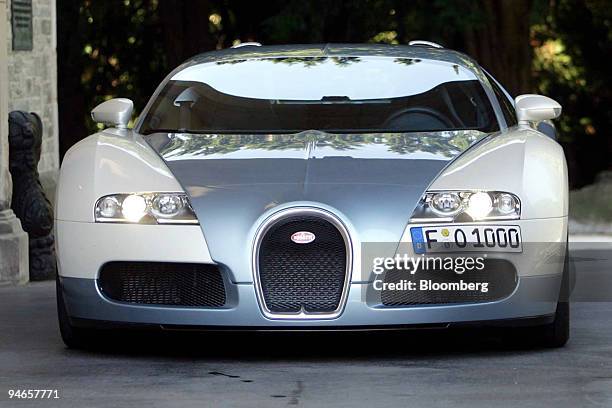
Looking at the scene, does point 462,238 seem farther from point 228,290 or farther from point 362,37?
point 362,37

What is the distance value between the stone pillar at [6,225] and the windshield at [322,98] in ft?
8.42

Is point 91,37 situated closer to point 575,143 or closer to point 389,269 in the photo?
point 575,143

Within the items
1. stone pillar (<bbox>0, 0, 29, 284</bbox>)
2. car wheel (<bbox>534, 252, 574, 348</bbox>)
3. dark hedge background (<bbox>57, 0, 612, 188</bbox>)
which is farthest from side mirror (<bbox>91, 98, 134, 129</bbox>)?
dark hedge background (<bbox>57, 0, 612, 188</bbox>)

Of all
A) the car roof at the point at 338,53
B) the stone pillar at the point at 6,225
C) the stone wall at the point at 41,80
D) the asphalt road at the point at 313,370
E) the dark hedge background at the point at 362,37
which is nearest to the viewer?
the asphalt road at the point at 313,370

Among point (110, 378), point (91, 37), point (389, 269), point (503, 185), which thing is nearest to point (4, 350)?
point (110, 378)

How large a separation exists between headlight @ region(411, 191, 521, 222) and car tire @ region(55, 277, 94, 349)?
1.56 m

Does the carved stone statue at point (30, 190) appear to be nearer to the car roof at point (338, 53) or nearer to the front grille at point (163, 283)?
the car roof at point (338, 53)

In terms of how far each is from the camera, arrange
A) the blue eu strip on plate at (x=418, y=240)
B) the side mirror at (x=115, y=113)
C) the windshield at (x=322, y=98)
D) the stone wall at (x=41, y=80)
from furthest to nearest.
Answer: the stone wall at (x=41, y=80) → the side mirror at (x=115, y=113) → the windshield at (x=322, y=98) → the blue eu strip on plate at (x=418, y=240)

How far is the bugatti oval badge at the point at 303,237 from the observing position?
6887mm

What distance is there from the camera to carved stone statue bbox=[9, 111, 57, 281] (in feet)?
37.1

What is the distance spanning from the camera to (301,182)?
6953 mm

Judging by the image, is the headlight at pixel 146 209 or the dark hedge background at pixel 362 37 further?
the dark hedge background at pixel 362 37

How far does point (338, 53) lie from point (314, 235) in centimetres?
199

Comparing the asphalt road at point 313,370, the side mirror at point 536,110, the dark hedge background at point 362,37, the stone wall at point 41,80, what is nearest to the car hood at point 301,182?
the asphalt road at point 313,370
